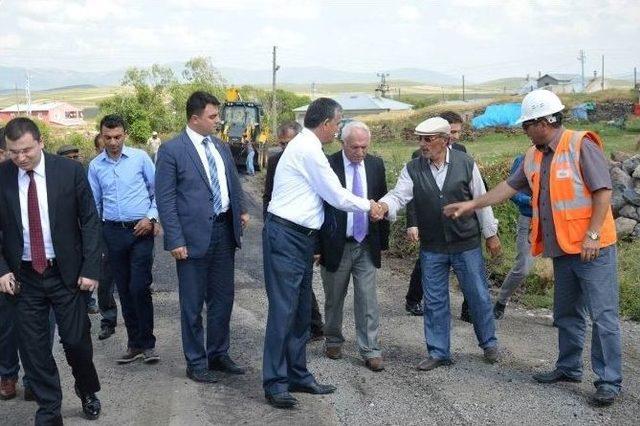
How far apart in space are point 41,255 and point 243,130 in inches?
991

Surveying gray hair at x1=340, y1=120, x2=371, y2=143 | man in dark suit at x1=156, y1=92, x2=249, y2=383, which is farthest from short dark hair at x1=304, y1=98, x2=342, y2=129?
man in dark suit at x1=156, y1=92, x2=249, y2=383

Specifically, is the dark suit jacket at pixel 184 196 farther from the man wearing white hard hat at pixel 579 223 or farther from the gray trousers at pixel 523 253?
the gray trousers at pixel 523 253

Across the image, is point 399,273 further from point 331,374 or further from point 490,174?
point 331,374

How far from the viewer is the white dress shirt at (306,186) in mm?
5523

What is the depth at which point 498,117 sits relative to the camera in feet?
145

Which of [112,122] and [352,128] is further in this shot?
[112,122]

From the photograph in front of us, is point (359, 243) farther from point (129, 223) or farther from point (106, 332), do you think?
point (106, 332)

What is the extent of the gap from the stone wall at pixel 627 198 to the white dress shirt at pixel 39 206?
891 cm

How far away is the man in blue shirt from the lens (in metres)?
6.61

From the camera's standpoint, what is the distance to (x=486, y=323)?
21.0 ft

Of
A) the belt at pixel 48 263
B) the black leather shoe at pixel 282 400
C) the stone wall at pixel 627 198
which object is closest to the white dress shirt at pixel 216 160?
the belt at pixel 48 263

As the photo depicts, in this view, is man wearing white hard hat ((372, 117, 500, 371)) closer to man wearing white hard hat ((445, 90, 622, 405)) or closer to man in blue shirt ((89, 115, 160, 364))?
man wearing white hard hat ((445, 90, 622, 405))

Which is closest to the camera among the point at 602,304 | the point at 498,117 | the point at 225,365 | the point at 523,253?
the point at 602,304

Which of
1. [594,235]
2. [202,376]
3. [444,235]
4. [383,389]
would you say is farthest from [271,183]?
[594,235]
